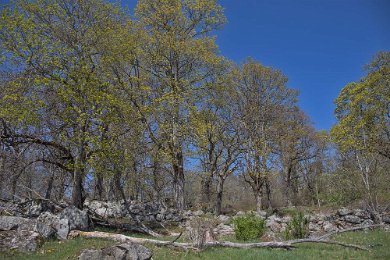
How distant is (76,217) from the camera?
15.5m

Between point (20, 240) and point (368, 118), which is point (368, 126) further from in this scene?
point (20, 240)

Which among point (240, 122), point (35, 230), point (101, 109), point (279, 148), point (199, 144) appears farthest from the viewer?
point (279, 148)

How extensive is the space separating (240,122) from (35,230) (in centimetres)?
2373

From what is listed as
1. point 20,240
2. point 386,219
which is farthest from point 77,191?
point 386,219

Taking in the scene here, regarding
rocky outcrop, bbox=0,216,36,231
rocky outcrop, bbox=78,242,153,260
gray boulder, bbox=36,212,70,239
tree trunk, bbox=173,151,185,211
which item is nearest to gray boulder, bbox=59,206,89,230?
gray boulder, bbox=36,212,70,239

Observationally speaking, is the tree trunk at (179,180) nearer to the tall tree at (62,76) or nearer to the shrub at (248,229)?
the tall tree at (62,76)

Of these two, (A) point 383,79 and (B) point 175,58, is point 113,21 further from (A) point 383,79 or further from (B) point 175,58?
(A) point 383,79

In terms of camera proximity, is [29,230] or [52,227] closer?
[29,230]

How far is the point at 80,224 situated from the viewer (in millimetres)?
15312

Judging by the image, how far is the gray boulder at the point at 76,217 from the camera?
15078mm

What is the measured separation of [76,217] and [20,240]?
402cm

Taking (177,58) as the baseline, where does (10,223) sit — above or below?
below

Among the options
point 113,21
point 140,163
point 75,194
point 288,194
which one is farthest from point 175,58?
point 288,194

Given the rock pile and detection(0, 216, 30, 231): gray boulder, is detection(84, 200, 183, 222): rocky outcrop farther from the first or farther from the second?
detection(0, 216, 30, 231): gray boulder
